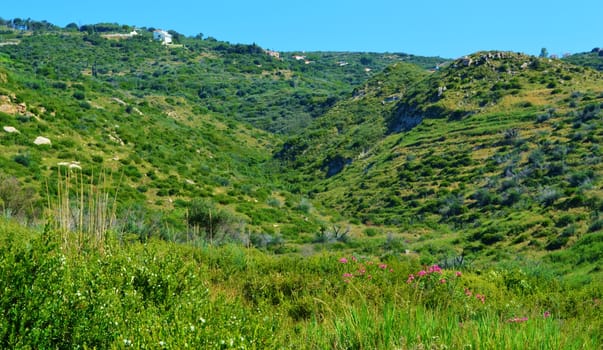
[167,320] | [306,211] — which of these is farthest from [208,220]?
[167,320]

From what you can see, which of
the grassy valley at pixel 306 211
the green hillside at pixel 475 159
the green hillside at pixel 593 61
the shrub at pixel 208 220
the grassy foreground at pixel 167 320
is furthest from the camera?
the green hillside at pixel 593 61

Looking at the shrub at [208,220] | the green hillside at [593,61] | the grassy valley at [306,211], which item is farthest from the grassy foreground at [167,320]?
the green hillside at [593,61]

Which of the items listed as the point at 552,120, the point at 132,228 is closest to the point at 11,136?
the point at 132,228

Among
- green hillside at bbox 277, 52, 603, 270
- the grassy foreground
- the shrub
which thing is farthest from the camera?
green hillside at bbox 277, 52, 603, 270

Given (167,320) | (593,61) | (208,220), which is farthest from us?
(593,61)

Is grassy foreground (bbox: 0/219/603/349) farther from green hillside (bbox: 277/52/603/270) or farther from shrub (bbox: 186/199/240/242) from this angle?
green hillside (bbox: 277/52/603/270)

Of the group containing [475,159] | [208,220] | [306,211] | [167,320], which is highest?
[475,159]

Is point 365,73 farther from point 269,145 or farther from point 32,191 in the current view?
point 32,191

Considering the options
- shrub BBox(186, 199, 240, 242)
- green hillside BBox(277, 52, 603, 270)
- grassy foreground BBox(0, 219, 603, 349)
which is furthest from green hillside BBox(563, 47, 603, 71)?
grassy foreground BBox(0, 219, 603, 349)

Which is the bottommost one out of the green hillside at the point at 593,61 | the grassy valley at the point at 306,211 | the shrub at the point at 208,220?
the shrub at the point at 208,220

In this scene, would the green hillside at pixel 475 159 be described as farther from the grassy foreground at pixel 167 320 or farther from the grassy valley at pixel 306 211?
the grassy foreground at pixel 167 320

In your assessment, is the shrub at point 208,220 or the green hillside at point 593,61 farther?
the green hillside at point 593,61

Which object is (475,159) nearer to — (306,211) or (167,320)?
(306,211)

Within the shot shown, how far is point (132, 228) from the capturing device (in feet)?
48.0
